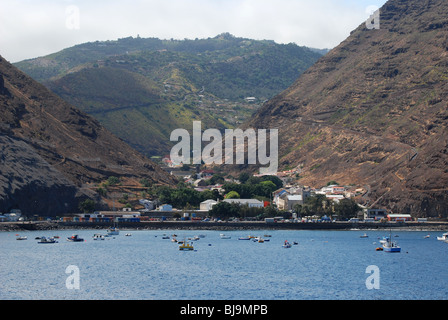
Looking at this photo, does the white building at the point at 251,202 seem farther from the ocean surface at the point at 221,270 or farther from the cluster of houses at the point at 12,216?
the cluster of houses at the point at 12,216

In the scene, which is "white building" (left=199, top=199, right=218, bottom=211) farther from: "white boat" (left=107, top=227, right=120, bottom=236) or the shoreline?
"white boat" (left=107, top=227, right=120, bottom=236)

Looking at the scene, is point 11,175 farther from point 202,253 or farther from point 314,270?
point 314,270

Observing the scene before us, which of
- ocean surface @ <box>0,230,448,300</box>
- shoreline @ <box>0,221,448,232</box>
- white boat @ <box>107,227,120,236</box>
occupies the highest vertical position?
shoreline @ <box>0,221,448,232</box>

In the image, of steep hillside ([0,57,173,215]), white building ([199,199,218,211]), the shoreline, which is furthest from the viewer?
white building ([199,199,218,211])

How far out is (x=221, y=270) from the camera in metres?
86.8

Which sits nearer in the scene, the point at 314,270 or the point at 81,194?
the point at 314,270

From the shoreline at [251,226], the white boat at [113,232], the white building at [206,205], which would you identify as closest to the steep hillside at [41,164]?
the shoreline at [251,226]

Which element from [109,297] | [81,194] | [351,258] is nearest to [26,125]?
[81,194]

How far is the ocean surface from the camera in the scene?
70.3m

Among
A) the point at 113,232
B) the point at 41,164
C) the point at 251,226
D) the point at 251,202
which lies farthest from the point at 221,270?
the point at 251,202

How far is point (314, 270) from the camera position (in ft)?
290

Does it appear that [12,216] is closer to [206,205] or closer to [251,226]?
[251,226]

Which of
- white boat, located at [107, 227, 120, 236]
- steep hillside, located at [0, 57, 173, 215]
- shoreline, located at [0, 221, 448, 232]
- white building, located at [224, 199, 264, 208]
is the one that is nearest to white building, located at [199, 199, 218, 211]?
white building, located at [224, 199, 264, 208]
